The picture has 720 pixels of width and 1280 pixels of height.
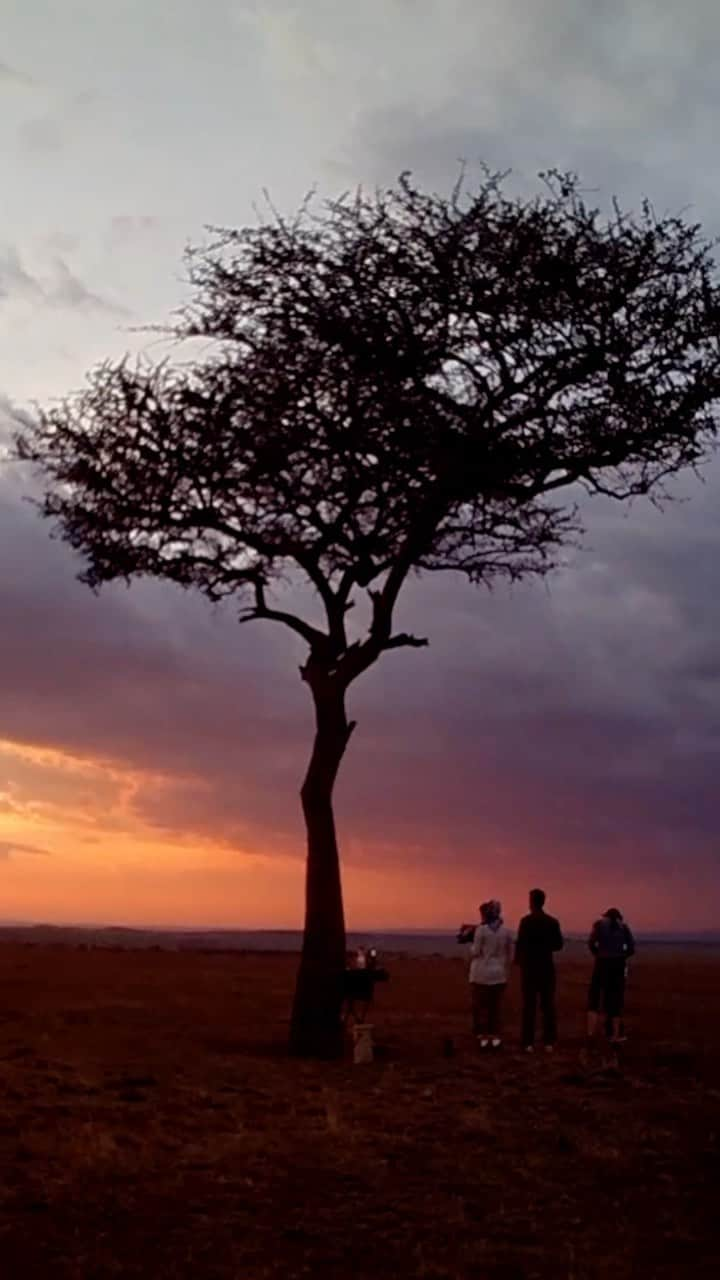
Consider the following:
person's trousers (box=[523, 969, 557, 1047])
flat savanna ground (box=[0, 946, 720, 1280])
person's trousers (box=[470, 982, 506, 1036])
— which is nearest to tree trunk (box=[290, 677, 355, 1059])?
flat savanna ground (box=[0, 946, 720, 1280])

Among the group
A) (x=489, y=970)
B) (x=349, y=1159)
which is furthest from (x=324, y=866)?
(x=349, y=1159)

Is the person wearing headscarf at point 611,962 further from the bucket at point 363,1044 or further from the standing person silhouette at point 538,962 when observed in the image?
the bucket at point 363,1044

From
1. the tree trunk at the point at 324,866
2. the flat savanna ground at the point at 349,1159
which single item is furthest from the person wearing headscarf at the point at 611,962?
the tree trunk at the point at 324,866

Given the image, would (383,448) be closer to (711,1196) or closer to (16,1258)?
(711,1196)

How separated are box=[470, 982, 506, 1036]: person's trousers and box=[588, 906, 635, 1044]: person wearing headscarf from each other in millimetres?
1757

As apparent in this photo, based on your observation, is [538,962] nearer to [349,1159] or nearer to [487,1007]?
[487,1007]

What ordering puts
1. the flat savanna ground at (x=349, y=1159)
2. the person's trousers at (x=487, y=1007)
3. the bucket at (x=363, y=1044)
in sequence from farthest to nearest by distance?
1. the person's trousers at (x=487, y=1007)
2. the bucket at (x=363, y=1044)
3. the flat savanna ground at (x=349, y=1159)

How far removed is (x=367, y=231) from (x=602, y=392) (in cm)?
455

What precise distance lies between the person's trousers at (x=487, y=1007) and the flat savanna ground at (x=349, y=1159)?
589 millimetres

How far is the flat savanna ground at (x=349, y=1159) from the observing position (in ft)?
41.2

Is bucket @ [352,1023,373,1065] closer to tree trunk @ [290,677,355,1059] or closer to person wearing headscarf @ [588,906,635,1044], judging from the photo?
tree trunk @ [290,677,355,1059]

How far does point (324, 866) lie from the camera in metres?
27.0

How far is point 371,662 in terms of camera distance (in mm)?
27359

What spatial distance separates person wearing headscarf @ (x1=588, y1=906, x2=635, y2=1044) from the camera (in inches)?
1069
